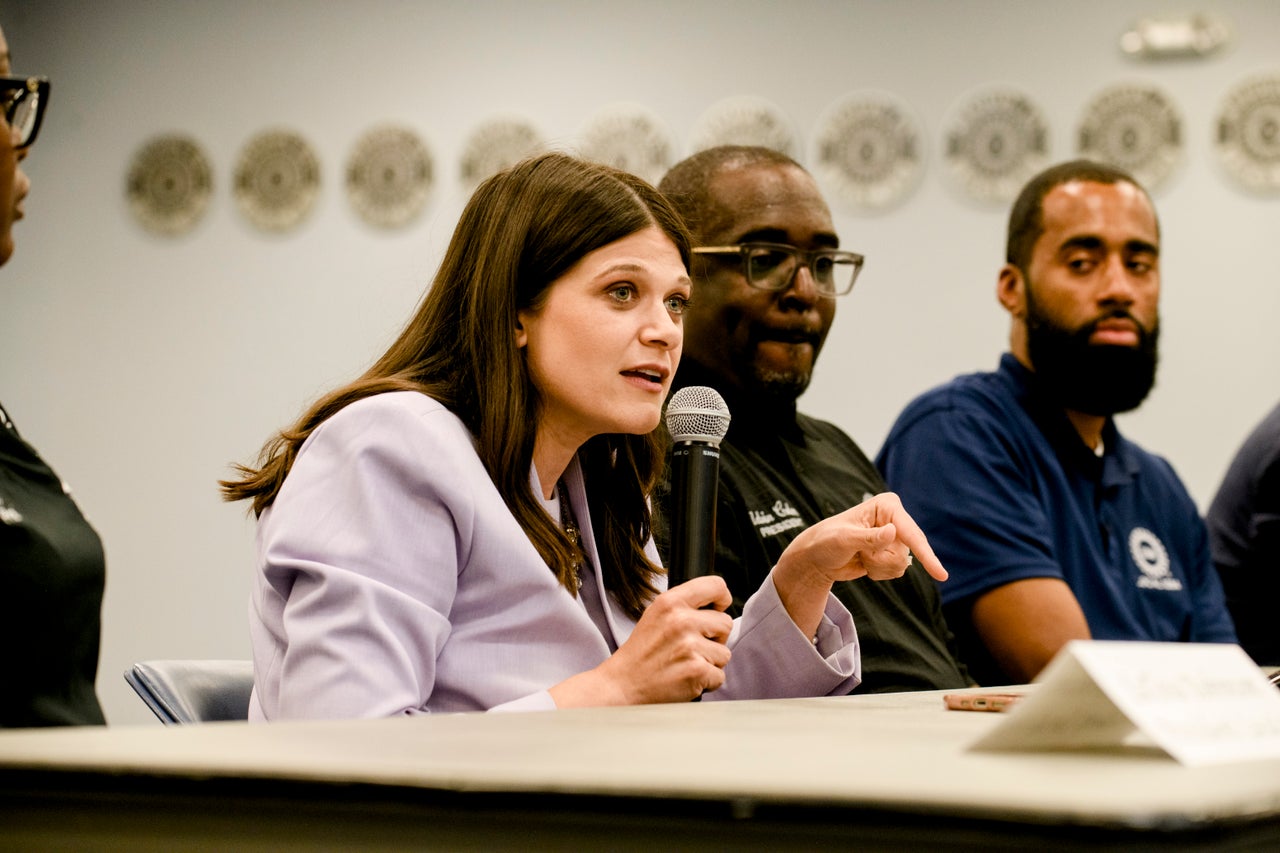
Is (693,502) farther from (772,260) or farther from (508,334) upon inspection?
(772,260)

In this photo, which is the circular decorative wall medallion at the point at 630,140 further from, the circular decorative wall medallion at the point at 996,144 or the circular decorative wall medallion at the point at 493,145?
the circular decorative wall medallion at the point at 996,144

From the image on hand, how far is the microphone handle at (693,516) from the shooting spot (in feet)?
4.29

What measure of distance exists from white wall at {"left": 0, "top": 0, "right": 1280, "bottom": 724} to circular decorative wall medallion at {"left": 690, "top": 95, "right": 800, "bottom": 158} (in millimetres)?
→ 48

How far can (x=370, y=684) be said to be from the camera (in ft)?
3.84

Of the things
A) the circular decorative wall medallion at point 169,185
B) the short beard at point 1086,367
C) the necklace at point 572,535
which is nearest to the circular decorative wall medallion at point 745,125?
the short beard at point 1086,367

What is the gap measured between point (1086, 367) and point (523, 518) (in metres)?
1.73

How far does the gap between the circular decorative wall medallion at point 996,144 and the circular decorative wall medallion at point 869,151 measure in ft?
0.46

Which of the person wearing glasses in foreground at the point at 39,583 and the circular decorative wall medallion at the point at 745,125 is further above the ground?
the circular decorative wall medallion at the point at 745,125

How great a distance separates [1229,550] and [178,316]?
365 centimetres

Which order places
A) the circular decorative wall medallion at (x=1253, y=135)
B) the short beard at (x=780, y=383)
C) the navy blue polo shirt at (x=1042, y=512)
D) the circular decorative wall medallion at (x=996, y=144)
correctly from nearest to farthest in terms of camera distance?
the short beard at (x=780, y=383)
the navy blue polo shirt at (x=1042, y=512)
the circular decorative wall medallion at (x=1253, y=135)
the circular decorative wall medallion at (x=996, y=144)

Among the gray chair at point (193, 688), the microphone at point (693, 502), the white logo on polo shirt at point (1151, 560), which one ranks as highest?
the microphone at point (693, 502)

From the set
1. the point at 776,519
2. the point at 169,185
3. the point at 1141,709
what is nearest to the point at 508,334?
the point at 776,519

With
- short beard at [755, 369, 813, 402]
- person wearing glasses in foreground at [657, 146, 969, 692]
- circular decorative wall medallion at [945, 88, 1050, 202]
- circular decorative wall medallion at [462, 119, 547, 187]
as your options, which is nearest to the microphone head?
person wearing glasses in foreground at [657, 146, 969, 692]

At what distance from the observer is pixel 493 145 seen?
471 cm
